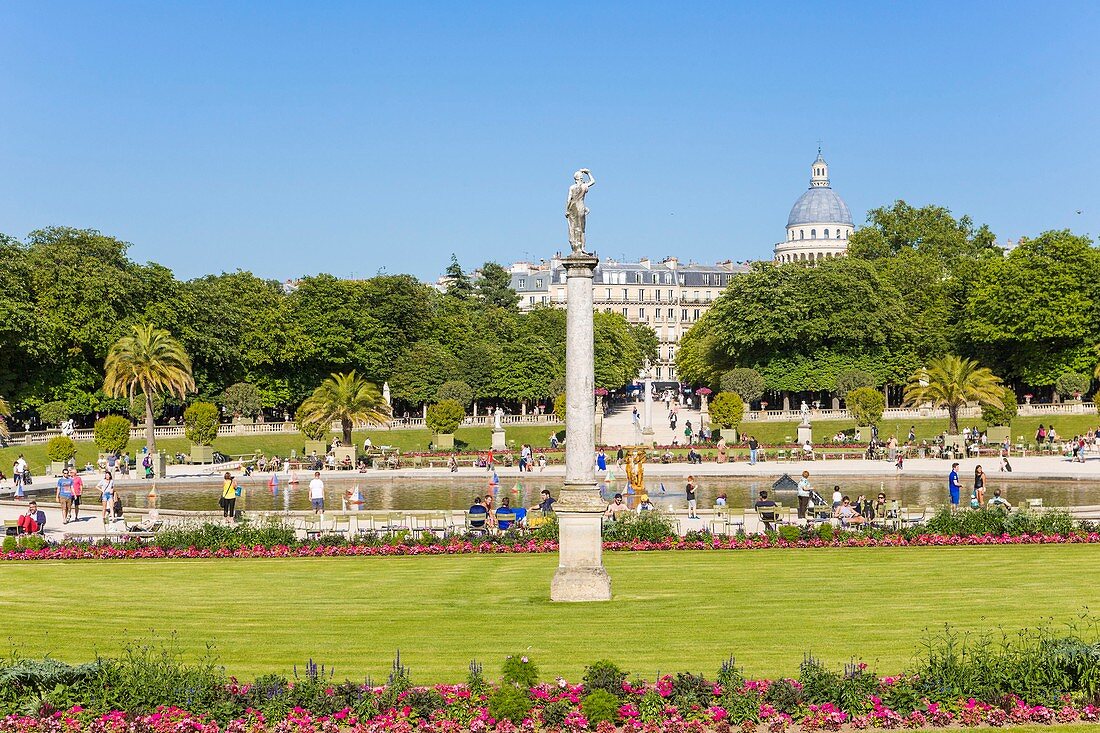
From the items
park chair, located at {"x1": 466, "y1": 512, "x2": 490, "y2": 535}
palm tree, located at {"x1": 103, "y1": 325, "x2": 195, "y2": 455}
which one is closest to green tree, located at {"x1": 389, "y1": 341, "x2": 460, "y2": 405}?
palm tree, located at {"x1": 103, "y1": 325, "x2": 195, "y2": 455}

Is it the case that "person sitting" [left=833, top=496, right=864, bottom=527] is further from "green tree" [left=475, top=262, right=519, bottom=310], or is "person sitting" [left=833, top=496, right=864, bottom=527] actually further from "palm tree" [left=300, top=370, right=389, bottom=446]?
"green tree" [left=475, top=262, right=519, bottom=310]

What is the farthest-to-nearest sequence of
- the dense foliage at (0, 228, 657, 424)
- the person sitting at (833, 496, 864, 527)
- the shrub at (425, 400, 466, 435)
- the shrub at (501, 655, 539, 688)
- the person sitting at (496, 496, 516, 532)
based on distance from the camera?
the dense foliage at (0, 228, 657, 424)
the shrub at (425, 400, 466, 435)
the person sitting at (496, 496, 516, 532)
the person sitting at (833, 496, 864, 527)
the shrub at (501, 655, 539, 688)

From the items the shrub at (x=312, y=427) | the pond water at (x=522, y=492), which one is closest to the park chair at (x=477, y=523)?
the pond water at (x=522, y=492)

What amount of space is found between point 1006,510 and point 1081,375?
192 ft

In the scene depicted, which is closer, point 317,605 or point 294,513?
point 317,605

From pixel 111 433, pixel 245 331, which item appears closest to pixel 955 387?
pixel 111 433

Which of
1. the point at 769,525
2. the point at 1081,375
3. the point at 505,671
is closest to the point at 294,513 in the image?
the point at 769,525

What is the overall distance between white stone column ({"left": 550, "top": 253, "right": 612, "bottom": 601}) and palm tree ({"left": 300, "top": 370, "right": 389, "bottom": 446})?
1814 inches

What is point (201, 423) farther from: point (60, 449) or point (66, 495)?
point (66, 495)

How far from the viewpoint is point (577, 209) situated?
23641 mm

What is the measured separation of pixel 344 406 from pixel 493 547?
128 ft

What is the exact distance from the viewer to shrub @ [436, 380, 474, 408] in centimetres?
9238

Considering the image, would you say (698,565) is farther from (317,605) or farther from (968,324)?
(968,324)

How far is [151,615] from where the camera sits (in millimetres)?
21672
